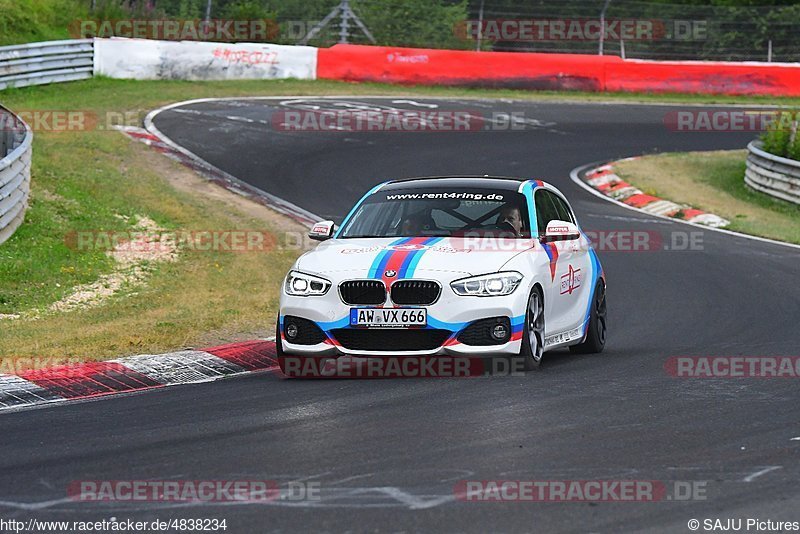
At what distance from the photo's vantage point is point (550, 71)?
35.2 meters

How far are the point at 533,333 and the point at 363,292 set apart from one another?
127 centimetres

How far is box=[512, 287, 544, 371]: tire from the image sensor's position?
9.38 meters

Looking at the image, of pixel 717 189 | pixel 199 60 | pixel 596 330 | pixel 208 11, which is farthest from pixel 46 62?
pixel 596 330

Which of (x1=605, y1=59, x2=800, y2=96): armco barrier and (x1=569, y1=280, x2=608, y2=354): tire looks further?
(x1=605, y1=59, x2=800, y2=96): armco barrier

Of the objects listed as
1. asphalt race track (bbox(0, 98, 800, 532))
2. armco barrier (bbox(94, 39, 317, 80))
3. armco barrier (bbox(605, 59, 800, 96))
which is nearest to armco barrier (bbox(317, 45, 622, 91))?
armco barrier (bbox(94, 39, 317, 80))

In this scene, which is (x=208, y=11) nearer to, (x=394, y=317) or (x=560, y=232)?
(x=560, y=232)

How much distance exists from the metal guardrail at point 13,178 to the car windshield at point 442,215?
18.8 feet

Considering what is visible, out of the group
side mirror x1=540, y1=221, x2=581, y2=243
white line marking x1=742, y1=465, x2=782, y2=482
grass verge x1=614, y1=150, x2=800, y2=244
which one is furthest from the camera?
grass verge x1=614, y1=150, x2=800, y2=244

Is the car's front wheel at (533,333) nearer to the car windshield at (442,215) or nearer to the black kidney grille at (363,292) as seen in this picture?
the car windshield at (442,215)

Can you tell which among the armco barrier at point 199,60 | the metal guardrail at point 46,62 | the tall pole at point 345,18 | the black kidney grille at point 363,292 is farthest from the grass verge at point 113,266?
the tall pole at point 345,18

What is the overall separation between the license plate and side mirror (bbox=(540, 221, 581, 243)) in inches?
58.0

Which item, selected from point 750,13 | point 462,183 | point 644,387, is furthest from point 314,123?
point 644,387

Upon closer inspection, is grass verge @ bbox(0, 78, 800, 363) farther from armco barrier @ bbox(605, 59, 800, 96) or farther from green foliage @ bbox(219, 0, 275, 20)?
armco barrier @ bbox(605, 59, 800, 96)

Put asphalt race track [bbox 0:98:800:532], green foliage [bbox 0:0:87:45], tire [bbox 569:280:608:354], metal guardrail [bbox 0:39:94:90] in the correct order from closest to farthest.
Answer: asphalt race track [bbox 0:98:800:532], tire [bbox 569:280:608:354], metal guardrail [bbox 0:39:94:90], green foliage [bbox 0:0:87:45]
